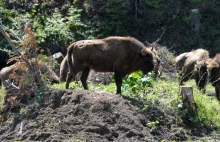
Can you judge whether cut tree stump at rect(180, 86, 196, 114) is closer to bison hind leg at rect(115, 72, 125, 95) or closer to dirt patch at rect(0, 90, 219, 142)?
dirt patch at rect(0, 90, 219, 142)

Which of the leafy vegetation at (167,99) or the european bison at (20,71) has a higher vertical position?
the european bison at (20,71)

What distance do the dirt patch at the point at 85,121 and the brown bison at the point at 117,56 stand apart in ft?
5.59

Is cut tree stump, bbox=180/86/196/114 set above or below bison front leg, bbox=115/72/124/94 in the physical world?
below

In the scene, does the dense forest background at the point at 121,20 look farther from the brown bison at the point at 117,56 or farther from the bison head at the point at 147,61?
the bison head at the point at 147,61

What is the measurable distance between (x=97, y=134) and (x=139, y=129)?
1090 mm

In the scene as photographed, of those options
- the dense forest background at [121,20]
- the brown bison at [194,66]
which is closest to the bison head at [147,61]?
the brown bison at [194,66]

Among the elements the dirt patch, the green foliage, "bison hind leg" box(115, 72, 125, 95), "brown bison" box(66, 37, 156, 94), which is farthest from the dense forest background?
the dirt patch

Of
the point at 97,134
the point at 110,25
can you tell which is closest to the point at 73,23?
the point at 110,25

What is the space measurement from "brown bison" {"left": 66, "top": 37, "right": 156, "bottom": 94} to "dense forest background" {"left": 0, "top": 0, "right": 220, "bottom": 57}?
9.29 meters

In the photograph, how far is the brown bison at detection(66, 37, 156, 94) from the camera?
13367 mm

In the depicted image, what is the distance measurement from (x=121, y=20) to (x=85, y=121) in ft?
48.6

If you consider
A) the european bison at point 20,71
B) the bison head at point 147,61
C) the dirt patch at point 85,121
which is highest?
the bison head at point 147,61

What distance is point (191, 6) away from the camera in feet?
87.4

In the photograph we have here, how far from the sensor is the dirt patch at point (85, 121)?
34.8 feet
